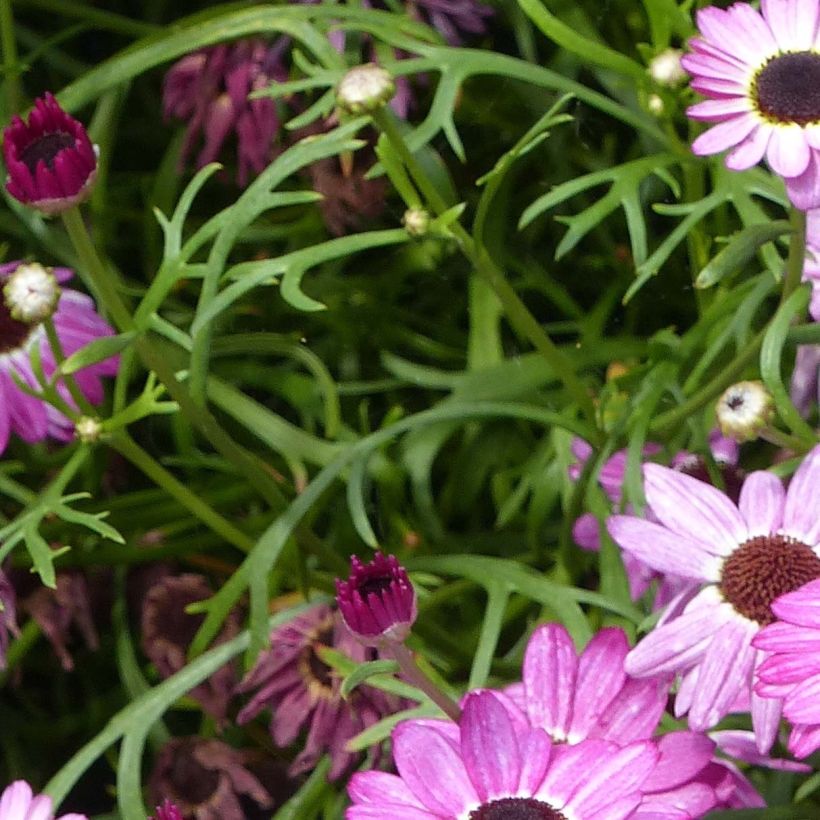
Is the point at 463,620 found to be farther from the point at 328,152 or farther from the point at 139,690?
the point at 328,152

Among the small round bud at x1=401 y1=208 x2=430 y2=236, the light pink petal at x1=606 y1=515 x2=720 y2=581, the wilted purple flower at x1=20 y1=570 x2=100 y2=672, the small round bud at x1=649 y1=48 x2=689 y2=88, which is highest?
the small round bud at x1=649 y1=48 x2=689 y2=88

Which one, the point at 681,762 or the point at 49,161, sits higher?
the point at 49,161

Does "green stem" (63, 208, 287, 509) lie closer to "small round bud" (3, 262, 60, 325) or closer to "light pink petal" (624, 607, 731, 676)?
"small round bud" (3, 262, 60, 325)

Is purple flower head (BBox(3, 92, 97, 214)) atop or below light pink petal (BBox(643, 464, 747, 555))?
atop

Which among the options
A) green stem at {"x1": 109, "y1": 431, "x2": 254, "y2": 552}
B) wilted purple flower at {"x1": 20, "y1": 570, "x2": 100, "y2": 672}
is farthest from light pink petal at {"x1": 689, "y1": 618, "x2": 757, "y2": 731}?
wilted purple flower at {"x1": 20, "y1": 570, "x2": 100, "y2": 672}

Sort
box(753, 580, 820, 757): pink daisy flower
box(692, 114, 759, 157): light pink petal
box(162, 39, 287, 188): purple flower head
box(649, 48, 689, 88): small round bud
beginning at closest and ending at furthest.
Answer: box(753, 580, 820, 757): pink daisy flower
box(692, 114, 759, 157): light pink petal
box(649, 48, 689, 88): small round bud
box(162, 39, 287, 188): purple flower head

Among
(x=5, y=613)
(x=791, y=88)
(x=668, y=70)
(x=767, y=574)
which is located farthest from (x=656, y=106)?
(x=5, y=613)

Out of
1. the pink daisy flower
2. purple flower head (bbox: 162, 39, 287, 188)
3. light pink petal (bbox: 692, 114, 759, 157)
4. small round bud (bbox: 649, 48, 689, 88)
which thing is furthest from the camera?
purple flower head (bbox: 162, 39, 287, 188)

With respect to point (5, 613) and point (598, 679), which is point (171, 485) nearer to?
point (5, 613)

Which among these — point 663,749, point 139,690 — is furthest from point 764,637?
point 139,690
